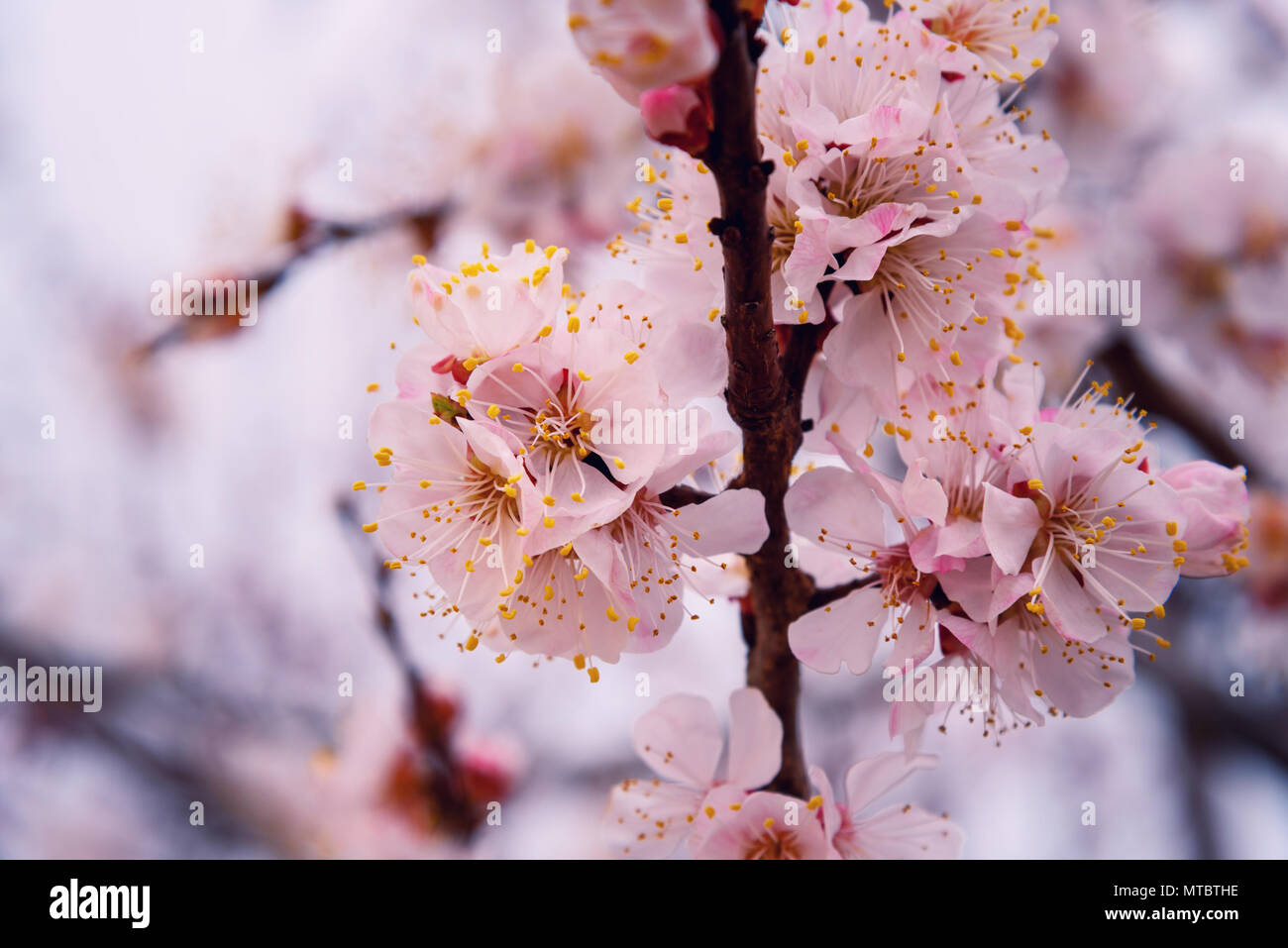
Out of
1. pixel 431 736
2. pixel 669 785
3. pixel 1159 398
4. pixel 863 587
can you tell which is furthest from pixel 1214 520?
pixel 431 736

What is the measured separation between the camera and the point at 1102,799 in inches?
96.9

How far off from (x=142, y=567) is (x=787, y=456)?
221cm

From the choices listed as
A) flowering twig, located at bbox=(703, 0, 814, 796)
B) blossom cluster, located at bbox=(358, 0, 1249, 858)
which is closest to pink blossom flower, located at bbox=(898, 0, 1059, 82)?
blossom cluster, located at bbox=(358, 0, 1249, 858)

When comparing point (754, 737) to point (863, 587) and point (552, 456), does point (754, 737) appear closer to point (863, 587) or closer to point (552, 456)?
point (863, 587)

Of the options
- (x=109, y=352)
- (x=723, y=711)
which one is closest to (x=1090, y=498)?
(x=723, y=711)

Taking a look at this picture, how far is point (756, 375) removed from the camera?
1.82 feet

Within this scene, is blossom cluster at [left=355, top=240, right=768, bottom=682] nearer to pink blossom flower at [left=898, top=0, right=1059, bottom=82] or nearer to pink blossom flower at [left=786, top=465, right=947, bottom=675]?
pink blossom flower at [left=786, top=465, right=947, bottom=675]

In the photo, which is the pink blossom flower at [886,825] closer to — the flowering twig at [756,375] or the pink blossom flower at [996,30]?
the flowering twig at [756,375]

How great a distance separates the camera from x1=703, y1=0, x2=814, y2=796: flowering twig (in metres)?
0.45

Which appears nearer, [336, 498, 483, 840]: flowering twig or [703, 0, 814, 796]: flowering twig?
[703, 0, 814, 796]: flowering twig

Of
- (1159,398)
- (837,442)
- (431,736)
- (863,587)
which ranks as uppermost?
(1159,398)

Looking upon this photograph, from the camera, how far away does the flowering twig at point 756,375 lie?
0.45 m

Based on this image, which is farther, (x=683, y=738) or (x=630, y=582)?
(x=683, y=738)

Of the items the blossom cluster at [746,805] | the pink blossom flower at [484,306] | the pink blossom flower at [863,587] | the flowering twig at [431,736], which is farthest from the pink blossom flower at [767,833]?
the flowering twig at [431,736]
